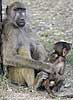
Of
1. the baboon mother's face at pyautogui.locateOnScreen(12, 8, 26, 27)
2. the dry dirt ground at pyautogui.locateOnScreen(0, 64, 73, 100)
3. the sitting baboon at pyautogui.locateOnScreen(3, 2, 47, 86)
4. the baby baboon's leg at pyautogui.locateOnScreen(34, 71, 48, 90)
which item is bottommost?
the dry dirt ground at pyautogui.locateOnScreen(0, 64, 73, 100)

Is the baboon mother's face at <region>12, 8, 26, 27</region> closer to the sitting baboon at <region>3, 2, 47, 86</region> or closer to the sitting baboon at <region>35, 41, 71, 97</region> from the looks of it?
the sitting baboon at <region>3, 2, 47, 86</region>

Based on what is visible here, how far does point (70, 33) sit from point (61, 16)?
1.72 m

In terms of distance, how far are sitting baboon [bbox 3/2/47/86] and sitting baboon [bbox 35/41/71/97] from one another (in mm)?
135

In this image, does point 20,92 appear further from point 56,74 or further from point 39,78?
point 56,74

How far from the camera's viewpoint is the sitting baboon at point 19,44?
290 inches

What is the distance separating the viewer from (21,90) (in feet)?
24.0

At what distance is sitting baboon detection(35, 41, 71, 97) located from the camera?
285 inches

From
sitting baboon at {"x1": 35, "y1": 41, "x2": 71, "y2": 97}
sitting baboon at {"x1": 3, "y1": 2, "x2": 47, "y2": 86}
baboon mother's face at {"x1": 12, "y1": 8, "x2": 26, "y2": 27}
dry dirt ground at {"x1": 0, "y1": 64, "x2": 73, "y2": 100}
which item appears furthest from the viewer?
baboon mother's face at {"x1": 12, "y1": 8, "x2": 26, "y2": 27}

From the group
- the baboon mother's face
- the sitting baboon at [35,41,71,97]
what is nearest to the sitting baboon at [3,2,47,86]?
the baboon mother's face

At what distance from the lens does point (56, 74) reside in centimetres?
728

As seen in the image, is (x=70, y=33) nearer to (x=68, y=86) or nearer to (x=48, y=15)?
(x=48, y=15)

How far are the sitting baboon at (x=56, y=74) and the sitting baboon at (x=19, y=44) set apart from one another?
135 millimetres

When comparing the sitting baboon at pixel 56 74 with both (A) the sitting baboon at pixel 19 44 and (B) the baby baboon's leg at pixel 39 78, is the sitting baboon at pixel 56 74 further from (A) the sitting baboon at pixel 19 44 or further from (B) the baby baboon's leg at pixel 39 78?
(A) the sitting baboon at pixel 19 44

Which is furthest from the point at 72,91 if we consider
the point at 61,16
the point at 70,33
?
the point at 61,16
